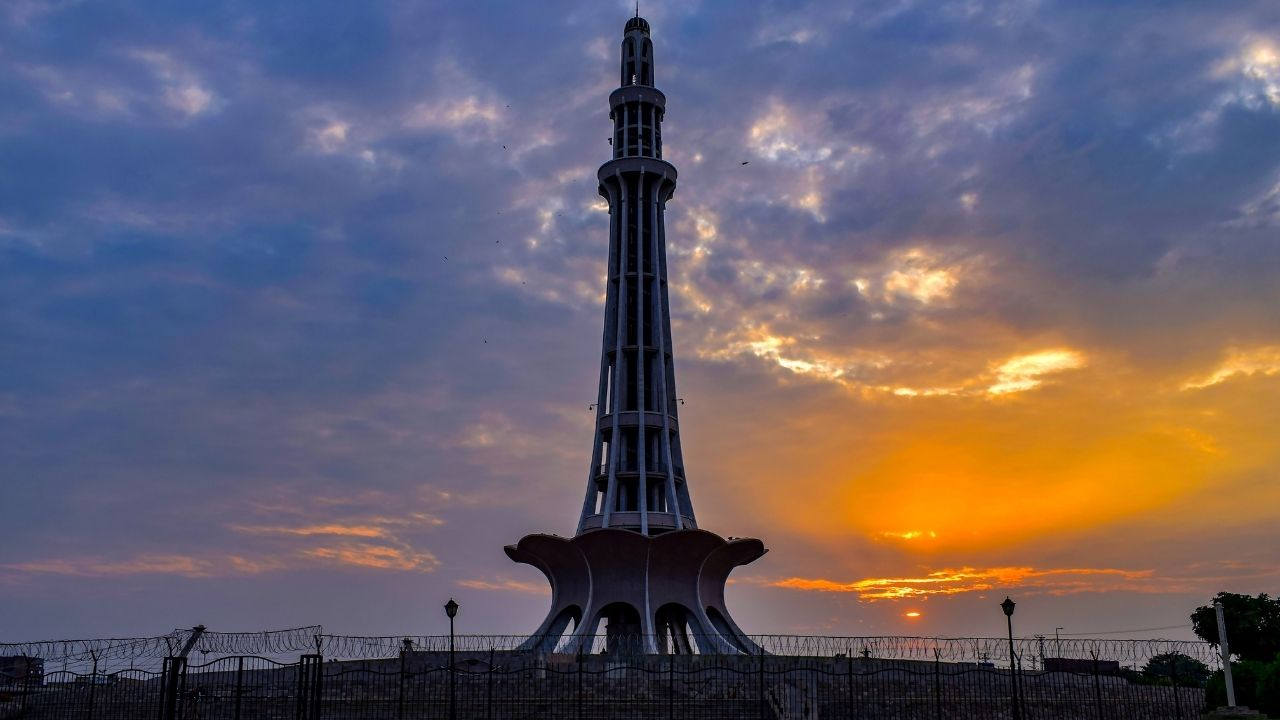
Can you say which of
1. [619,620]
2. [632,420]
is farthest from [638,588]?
[632,420]

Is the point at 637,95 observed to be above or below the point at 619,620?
above

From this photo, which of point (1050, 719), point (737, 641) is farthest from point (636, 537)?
point (1050, 719)

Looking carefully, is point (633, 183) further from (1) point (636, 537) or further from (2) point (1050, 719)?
(2) point (1050, 719)

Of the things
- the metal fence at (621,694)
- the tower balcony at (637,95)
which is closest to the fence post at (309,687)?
the metal fence at (621,694)

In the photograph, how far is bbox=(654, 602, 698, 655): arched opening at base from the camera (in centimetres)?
5450

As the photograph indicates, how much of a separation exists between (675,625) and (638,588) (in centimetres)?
410

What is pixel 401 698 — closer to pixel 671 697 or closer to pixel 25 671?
pixel 671 697

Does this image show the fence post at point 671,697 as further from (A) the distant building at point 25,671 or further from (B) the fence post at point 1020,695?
(A) the distant building at point 25,671

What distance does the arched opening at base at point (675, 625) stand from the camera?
5450 cm

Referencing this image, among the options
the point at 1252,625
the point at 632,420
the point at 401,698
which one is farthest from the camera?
the point at 632,420

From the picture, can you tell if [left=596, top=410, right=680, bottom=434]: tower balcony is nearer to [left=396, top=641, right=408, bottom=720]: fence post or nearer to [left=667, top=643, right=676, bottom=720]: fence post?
[left=667, top=643, right=676, bottom=720]: fence post

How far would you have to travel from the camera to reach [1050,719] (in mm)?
34844

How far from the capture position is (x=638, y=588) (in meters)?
53.1

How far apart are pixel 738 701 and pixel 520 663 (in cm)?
1407
